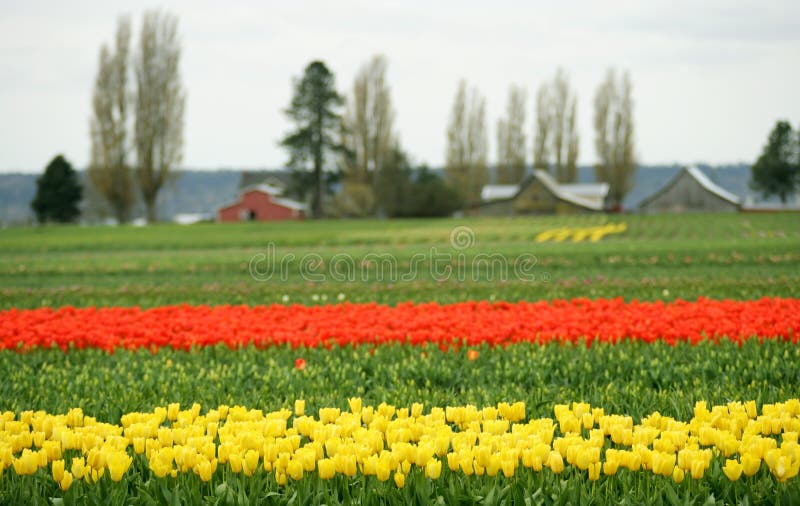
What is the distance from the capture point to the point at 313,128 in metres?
64.2

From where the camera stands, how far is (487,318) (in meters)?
8.43

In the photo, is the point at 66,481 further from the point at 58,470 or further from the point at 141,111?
the point at 141,111

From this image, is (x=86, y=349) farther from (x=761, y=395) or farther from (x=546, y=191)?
(x=546, y=191)

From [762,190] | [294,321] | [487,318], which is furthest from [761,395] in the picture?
[762,190]

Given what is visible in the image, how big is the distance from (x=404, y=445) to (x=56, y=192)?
6767cm

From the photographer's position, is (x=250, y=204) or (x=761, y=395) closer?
(x=761, y=395)

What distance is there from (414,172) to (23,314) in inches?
2145

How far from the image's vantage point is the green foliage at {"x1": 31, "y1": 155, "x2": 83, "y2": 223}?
211 feet

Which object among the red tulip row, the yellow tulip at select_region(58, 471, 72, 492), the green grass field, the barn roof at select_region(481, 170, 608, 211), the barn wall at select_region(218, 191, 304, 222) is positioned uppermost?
the barn roof at select_region(481, 170, 608, 211)

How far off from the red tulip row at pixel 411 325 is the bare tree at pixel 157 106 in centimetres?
4964

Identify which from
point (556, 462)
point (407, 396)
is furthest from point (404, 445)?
point (407, 396)

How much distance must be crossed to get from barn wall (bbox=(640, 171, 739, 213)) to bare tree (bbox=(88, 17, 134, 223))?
4794 cm

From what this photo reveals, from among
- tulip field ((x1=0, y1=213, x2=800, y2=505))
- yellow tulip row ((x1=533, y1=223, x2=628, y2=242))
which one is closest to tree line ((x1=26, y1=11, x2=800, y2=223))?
yellow tulip row ((x1=533, y1=223, x2=628, y2=242))

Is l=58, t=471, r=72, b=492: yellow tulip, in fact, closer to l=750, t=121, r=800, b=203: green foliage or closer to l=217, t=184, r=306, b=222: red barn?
l=217, t=184, r=306, b=222: red barn
